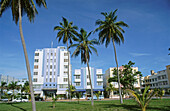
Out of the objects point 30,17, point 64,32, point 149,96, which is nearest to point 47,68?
point 64,32

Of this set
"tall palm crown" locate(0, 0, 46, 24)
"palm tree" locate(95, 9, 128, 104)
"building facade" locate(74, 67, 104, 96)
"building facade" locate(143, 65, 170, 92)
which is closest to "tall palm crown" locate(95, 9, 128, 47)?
"palm tree" locate(95, 9, 128, 104)

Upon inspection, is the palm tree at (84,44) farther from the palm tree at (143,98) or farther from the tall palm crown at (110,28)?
the palm tree at (143,98)

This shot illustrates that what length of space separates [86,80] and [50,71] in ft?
60.8

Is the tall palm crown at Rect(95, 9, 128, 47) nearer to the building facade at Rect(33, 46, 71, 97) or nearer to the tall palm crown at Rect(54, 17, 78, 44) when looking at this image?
the tall palm crown at Rect(54, 17, 78, 44)

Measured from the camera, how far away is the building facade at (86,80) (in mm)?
60594

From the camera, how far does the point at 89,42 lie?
25922 mm

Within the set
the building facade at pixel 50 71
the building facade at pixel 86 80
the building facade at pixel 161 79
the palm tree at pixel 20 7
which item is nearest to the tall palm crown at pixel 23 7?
the palm tree at pixel 20 7

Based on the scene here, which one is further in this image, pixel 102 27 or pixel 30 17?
pixel 102 27

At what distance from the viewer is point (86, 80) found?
202ft

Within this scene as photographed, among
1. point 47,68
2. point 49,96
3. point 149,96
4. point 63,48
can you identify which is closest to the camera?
point 149,96

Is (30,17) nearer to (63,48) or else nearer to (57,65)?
(57,65)

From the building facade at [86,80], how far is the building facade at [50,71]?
561 centimetres

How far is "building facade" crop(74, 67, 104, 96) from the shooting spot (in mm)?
60594

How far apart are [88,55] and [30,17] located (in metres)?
12.8
